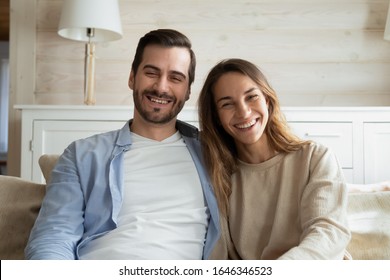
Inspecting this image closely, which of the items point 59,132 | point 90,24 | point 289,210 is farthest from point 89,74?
point 289,210

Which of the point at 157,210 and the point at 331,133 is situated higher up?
the point at 331,133

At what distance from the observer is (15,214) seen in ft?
4.62

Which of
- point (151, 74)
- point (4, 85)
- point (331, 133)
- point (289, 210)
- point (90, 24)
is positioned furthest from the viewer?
point (4, 85)

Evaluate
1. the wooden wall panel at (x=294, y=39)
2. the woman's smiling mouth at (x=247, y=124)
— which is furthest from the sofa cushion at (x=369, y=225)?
the wooden wall panel at (x=294, y=39)

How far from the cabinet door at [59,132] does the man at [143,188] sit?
0.88m

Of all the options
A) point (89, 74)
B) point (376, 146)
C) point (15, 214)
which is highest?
point (89, 74)

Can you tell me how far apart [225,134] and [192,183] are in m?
0.18

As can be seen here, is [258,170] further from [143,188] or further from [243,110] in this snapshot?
[143,188]

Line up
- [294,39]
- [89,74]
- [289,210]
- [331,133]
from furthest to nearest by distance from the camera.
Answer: [294,39] < [89,74] < [331,133] < [289,210]

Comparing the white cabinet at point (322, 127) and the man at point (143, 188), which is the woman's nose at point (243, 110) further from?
the white cabinet at point (322, 127)

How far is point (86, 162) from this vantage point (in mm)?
1360

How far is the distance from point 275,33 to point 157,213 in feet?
5.97

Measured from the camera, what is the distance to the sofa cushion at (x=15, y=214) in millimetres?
1386

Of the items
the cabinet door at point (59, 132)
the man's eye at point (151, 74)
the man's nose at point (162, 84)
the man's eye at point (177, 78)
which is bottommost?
the cabinet door at point (59, 132)
